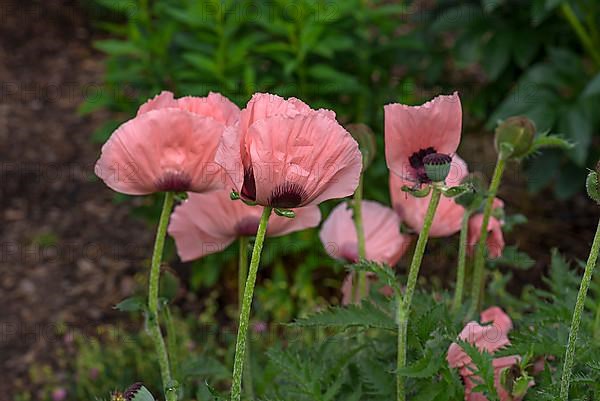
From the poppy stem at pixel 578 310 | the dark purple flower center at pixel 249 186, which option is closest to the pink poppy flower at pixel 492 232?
the poppy stem at pixel 578 310

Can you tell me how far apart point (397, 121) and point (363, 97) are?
6.51ft

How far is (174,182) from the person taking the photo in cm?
109

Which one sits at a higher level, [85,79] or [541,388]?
[541,388]

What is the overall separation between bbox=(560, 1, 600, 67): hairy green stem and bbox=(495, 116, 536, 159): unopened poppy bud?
1830 millimetres

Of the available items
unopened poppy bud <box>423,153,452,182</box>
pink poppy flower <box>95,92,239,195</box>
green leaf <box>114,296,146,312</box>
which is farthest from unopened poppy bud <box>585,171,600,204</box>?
green leaf <box>114,296,146,312</box>

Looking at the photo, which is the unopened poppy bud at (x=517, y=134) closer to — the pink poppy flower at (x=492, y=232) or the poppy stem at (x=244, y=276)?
the pink poppy flower at (x=492, y=232)

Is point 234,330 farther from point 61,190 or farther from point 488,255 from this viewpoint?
point 488,255

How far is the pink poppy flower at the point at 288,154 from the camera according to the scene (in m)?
0.90

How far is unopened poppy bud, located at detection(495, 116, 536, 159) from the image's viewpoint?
1177mm

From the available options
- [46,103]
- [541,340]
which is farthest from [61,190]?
[541,340]

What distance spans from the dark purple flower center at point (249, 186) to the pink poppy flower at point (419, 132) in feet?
0.62

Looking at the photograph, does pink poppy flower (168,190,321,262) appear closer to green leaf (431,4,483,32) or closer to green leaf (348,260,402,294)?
green leaf (348,260,402,294)

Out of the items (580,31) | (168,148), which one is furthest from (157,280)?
(580,31)

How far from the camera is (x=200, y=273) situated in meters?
3.09
